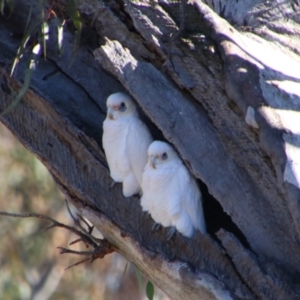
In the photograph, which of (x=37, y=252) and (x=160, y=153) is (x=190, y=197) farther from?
(x=37, y=252)

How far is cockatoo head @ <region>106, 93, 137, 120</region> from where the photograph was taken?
102 inches

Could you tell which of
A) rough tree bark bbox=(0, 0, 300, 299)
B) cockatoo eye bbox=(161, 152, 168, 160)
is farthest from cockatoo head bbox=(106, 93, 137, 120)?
cockatoo eye bbox=(161, 152, 168, 160)

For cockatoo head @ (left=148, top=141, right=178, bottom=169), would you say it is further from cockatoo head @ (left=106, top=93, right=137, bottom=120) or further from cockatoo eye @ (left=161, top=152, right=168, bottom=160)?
cockatoo head @ (left=106, top=93, right=137, bottom=120)

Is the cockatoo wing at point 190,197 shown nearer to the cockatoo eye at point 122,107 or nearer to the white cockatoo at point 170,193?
the white cockatoo at point 170,193

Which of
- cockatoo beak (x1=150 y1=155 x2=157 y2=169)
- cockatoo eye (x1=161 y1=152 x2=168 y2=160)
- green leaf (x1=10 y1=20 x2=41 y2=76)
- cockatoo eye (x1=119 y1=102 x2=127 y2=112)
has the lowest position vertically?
cockatoo beak (x1=150 y1=155 x2=157 y2=169)

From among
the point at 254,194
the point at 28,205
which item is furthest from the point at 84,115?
the point at 28,205

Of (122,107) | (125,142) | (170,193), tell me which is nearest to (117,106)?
(122,107)

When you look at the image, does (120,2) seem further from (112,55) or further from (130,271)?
(130,271)

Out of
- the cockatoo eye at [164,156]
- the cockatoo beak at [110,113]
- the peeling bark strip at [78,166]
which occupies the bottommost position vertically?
the peeling bark strip at [78,166]

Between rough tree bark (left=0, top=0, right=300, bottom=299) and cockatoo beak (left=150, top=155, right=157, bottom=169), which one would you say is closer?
rough tree bark (left=0, top=0, right=300, bottom=299)

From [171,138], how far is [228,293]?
0.51m

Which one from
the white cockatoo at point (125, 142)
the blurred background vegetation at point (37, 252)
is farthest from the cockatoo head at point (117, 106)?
the blurred background vegetation at point (37, 252)

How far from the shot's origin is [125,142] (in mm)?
2631

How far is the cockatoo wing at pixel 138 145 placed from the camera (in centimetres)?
264
